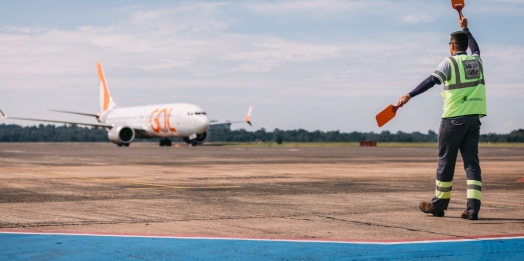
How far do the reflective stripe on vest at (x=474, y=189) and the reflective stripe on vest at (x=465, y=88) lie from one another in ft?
2.67

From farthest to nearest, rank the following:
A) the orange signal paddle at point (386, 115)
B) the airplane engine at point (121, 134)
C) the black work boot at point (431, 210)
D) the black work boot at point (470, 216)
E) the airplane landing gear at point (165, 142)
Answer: the airplane landing gear at point (165, 142)
the airplane engine at point (121, 134)
the orange signal paddle at point (386, 115)
the black work boot at point (431, 210)
the black work boot at point (470, 216)

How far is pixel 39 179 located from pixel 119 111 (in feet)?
187

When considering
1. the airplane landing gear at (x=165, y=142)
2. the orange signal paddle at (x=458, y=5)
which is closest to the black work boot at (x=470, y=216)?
the orange signal paddle at (x=458, y=5)

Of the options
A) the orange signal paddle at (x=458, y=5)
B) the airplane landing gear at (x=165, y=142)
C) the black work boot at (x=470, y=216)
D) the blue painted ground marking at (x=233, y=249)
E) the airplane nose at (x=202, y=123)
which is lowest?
the blue painted ground marking at (x=233, y=249)

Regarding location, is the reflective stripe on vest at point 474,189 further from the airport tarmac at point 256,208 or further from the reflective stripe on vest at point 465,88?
the reflective stripe on vest at point 465,88

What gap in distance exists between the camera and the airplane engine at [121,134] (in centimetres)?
5859

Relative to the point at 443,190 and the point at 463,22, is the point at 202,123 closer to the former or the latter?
the point at 463,22

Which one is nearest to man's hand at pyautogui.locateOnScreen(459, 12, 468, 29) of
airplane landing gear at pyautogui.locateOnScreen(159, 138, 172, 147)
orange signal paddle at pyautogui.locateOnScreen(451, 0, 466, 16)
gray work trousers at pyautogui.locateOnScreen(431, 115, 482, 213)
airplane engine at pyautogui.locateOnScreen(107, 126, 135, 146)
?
orange signal paddle at pyautogui.locateOnScreen(451, 0, 466, 16)

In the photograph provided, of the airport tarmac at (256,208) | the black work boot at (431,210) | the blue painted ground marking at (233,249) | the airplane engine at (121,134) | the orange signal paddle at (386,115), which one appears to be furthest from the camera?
the airplane engine at (121,134)

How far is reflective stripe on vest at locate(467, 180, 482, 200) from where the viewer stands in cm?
813

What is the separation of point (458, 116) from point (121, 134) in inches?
2070

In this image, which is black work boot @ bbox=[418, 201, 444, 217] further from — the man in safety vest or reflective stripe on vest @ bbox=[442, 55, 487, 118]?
reflective stripe on vest @ bbox=[442, 55, 487, 118]

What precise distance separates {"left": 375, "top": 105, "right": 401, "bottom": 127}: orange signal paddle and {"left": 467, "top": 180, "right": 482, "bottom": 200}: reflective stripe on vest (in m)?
1.22

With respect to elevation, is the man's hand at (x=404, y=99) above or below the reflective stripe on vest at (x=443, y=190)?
above
